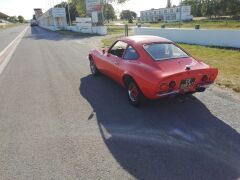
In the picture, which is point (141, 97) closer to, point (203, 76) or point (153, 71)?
point (153, 71)

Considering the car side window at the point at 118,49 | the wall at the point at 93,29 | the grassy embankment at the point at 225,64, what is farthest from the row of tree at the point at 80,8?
the car side window at the point at 118,49

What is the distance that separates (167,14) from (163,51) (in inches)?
3064

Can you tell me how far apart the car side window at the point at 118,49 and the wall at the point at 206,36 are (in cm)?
807

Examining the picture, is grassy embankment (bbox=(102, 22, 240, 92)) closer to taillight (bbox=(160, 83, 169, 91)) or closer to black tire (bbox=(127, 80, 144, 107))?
taillight (bbox=(160, 83, 169, 91))

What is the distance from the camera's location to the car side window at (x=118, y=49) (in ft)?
19.6

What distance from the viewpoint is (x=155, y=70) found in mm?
4750

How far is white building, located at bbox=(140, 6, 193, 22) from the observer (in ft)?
229

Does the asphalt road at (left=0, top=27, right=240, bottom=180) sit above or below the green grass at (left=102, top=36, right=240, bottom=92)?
below

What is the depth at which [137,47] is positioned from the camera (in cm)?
545

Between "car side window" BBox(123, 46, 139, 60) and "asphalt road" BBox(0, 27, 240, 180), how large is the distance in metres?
1.03

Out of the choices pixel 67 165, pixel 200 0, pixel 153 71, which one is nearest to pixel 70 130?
pixel 67 165

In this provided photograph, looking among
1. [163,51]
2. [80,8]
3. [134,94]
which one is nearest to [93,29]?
[80,8]

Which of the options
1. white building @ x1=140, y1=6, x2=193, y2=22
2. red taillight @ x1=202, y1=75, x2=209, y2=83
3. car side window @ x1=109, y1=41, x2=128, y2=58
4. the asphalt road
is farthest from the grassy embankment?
white building @ x1=140, y1=6, x2=193, y2=22

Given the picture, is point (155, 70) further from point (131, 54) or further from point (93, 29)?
point (93, 29)
